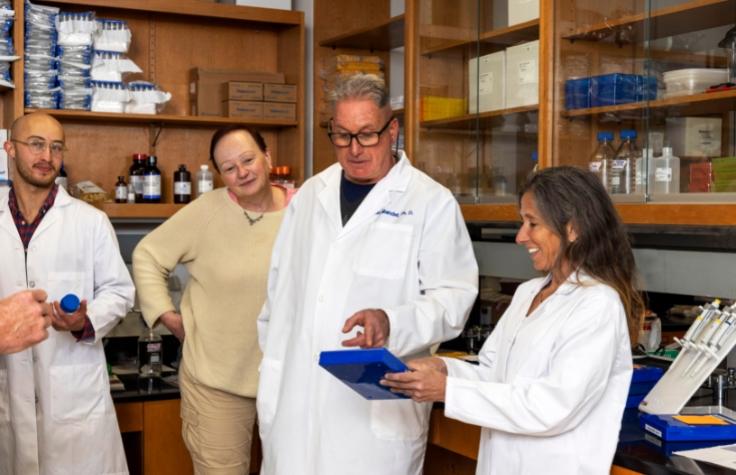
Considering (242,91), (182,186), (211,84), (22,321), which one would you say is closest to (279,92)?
(242,91)

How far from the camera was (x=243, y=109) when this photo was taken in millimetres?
4168

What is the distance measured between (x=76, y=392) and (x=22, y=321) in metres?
1.01

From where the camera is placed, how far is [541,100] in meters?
2.85

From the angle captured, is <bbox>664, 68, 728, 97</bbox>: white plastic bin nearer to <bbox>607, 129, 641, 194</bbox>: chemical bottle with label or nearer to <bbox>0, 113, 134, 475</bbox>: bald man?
<bbox>607, 129, 641, 194</bbox>: chemical bottle with label

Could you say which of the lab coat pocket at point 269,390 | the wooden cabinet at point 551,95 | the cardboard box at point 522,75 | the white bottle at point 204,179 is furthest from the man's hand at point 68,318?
the cardboard box at point 522,75

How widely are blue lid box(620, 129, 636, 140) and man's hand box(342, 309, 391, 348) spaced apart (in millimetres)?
994

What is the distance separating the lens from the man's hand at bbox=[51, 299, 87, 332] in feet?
8.90

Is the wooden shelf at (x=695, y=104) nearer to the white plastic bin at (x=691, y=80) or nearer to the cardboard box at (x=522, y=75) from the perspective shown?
the white plastic bin at (x=691, y=80)

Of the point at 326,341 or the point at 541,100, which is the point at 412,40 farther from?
the point at 326,341

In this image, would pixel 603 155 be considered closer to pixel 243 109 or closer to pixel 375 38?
pixel 375 38

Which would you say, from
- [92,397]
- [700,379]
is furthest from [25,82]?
[700,379]

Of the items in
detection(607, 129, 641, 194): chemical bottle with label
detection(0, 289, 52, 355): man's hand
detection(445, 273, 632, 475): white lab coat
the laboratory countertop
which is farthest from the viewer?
the laboratory countertop

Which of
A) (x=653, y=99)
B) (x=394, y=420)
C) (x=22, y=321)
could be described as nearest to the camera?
(x=22, y=321)

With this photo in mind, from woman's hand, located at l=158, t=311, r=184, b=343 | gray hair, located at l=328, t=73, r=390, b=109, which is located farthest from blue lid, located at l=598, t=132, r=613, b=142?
woman's hand, located at l=158, t=311, r=184, b=343
